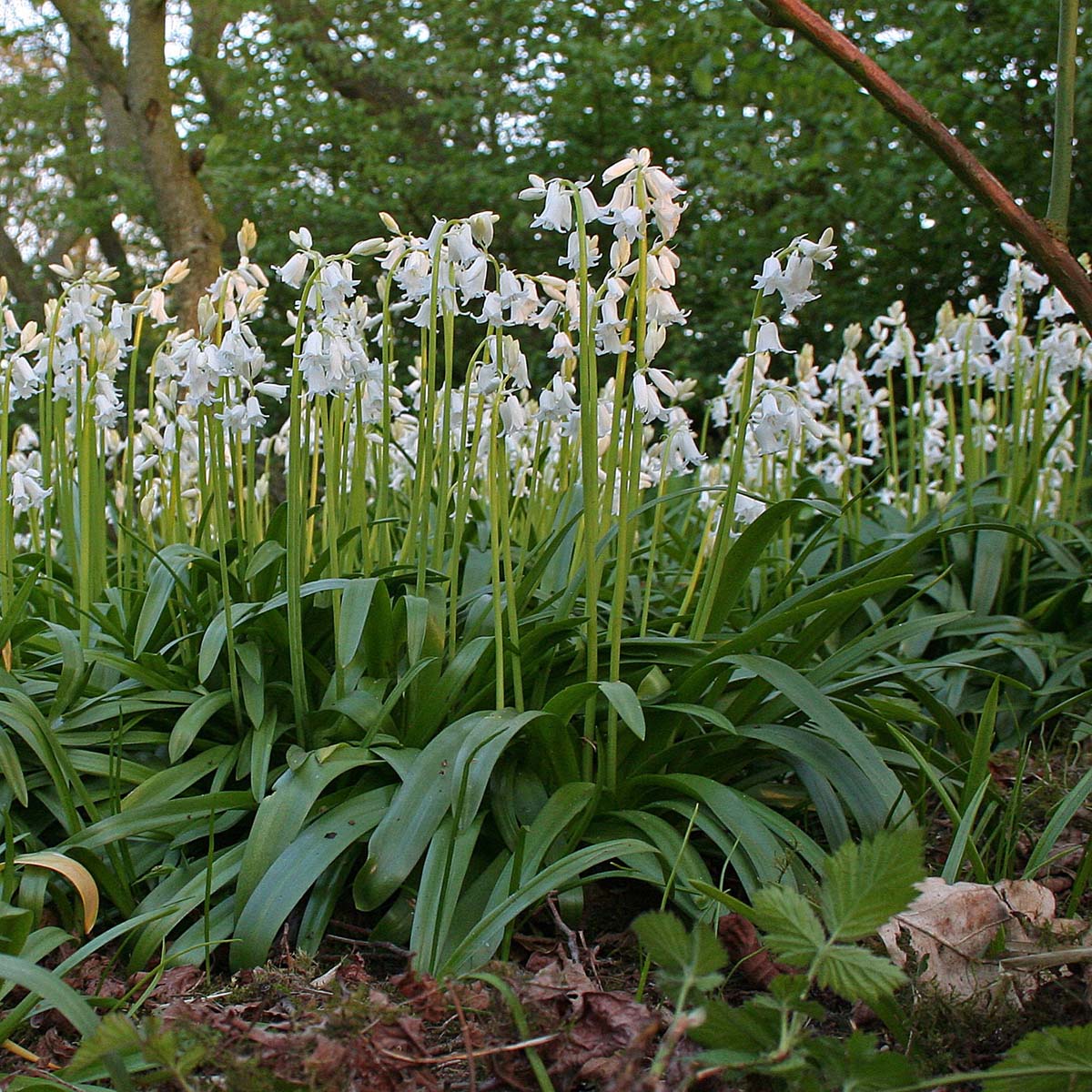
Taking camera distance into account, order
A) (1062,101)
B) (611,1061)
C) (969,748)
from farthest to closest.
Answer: (969,748) → (1062,101) → (611,1061)

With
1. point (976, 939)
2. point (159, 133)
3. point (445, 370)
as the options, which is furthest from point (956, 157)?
point (159, 133)

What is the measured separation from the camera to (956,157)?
214 cm

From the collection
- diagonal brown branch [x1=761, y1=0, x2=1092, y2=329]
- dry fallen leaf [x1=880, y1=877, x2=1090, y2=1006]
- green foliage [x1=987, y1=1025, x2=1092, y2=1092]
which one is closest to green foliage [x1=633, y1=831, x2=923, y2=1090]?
green foliage [x1=987, y1=1025, x2=1092, y2=1092]

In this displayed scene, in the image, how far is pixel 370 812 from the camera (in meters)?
2.30

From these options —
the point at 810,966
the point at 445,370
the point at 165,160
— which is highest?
the point at 165,160

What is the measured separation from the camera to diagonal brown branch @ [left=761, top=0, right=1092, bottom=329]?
208cm

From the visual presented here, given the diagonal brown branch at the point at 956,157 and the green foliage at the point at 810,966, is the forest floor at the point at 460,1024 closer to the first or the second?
the green foliage at the point at 810,966

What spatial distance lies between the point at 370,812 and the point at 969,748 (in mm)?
1379

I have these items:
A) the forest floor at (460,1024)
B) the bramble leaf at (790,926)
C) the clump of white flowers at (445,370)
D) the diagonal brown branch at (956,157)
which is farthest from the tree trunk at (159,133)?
the bramble leaf at (790,926)

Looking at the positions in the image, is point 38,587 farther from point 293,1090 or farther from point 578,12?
point 578,12

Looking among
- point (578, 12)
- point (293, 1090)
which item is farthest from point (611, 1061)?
point (578, 12)

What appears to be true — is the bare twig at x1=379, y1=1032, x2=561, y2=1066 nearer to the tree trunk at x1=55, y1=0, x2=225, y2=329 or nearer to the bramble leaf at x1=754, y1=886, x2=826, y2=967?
the bramble leaf at x1=754, y1=886, x2=826, y2=967

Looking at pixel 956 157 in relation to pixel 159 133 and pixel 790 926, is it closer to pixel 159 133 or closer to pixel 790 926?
pixel 790 926

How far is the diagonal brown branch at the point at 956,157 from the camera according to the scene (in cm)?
208
